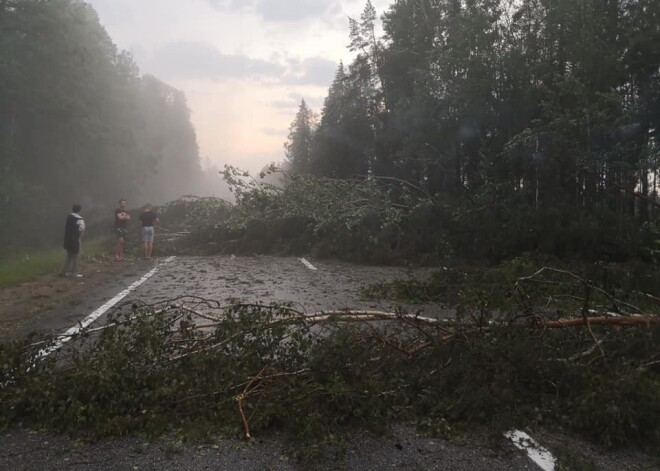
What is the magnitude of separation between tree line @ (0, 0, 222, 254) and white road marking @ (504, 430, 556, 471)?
28.1 metres

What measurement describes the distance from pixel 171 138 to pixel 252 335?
93387 millimetres

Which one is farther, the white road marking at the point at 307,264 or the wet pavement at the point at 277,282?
the white road marking at the point at 307,264

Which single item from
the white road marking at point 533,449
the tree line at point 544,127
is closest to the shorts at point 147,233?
the tree line at point 544,127

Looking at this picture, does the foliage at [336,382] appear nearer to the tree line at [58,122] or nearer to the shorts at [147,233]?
the shorts at [147,233]

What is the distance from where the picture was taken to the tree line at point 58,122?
32.3 m

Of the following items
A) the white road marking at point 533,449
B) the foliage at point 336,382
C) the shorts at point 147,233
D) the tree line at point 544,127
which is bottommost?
the shorts at point 147,233

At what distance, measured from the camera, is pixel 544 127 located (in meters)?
14.3

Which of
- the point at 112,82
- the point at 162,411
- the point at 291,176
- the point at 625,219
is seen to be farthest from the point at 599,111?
the point at 112,82

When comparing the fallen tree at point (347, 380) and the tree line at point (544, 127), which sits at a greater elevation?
the tree line at point (544, 127)

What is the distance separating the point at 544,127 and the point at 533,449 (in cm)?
1282

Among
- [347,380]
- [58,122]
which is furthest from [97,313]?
[58,122]

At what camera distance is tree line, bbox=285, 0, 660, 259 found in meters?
12.5

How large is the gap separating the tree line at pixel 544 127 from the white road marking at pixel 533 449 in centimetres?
570

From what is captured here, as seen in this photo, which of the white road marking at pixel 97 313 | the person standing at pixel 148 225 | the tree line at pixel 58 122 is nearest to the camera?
the white road marking at pixel 97 313
